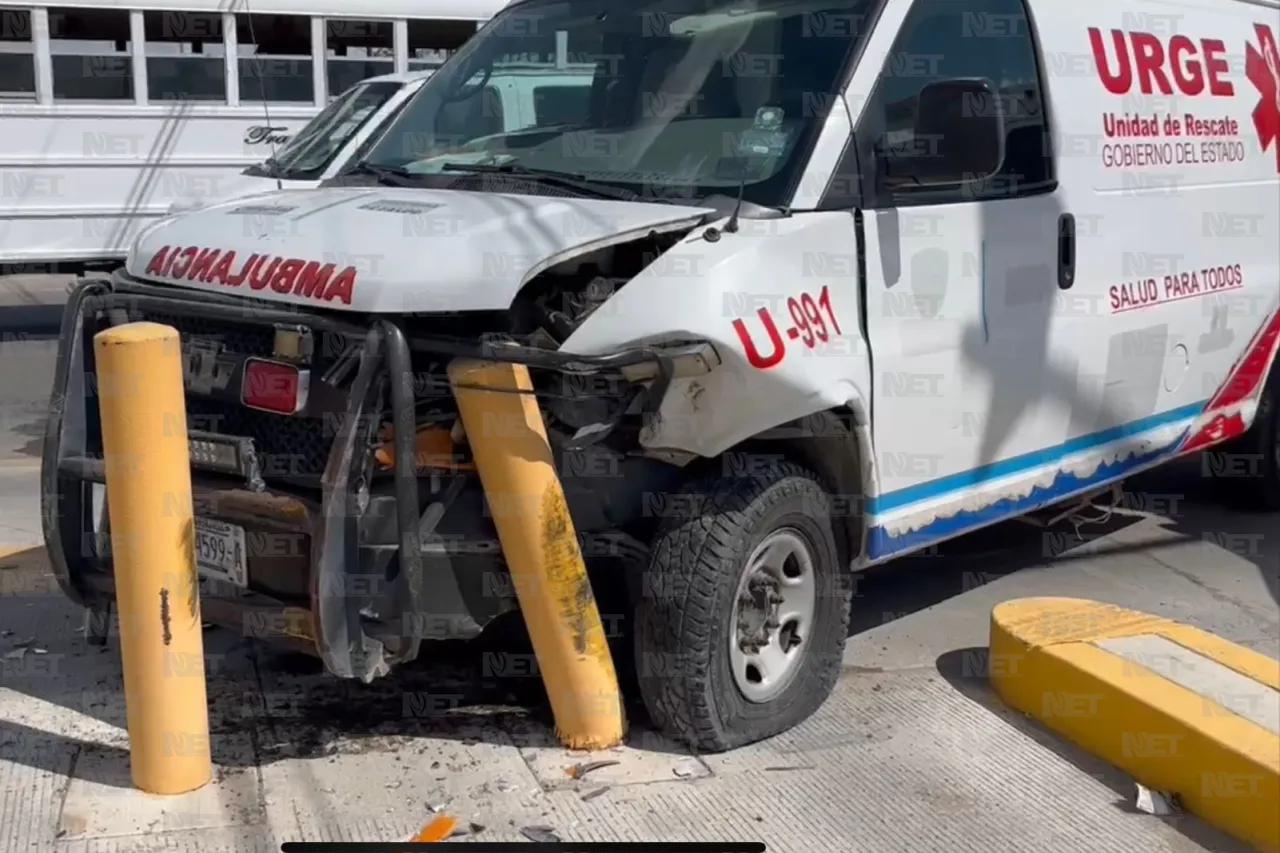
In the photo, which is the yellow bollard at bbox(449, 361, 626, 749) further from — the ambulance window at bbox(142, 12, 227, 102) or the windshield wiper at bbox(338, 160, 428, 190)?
the ambulance window at bbox(142, 12, 227, 102)

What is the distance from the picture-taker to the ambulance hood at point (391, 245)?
3.58m

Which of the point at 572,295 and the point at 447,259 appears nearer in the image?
the point at 447,259

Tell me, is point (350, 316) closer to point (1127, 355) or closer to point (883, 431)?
point (883, 431)

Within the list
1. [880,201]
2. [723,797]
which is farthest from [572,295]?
[723,797]

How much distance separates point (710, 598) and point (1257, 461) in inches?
160

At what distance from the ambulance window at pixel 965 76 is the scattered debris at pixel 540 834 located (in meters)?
2.06

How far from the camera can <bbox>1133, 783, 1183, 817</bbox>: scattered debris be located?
12.7ft

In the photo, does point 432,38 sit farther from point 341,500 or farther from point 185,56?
point 341,500

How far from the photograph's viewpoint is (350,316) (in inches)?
146

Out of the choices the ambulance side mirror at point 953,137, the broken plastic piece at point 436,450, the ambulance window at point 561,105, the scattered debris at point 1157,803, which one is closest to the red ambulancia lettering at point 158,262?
the broken plastic piece at point 436,450

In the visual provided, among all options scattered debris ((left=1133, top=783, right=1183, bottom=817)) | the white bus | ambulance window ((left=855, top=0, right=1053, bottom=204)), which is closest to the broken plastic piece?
ambulance window ((left=855, top=0, right=1053, bottom=204))

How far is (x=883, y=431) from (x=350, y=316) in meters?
1.61

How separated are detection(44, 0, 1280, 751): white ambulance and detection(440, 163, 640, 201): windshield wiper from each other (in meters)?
0.01

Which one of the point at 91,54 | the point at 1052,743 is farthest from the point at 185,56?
the point at 1052,743
